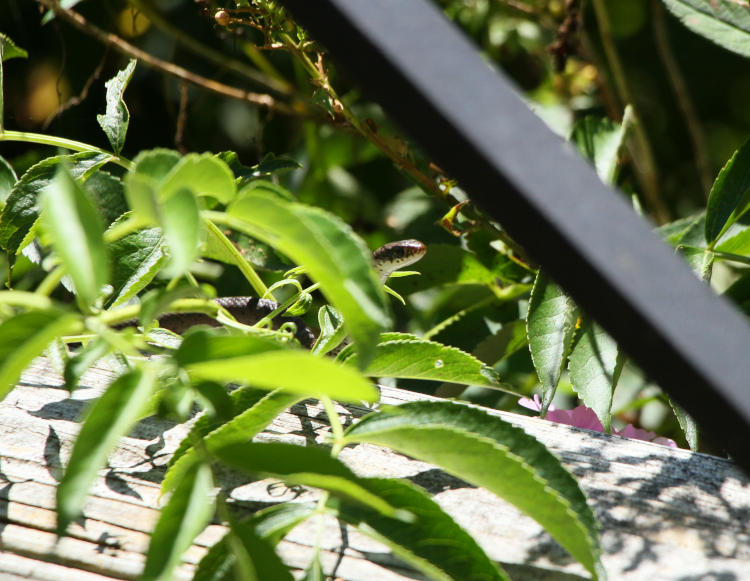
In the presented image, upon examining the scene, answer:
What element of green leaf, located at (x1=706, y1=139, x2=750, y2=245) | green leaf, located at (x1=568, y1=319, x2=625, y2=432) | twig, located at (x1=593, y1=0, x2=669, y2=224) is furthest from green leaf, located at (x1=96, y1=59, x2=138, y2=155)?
twig, located at (x1=593, y1=0, x2=669, y2=224)

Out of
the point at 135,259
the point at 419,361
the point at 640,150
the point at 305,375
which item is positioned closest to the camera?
the point at 305,375

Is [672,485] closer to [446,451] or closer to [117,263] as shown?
[446,451]

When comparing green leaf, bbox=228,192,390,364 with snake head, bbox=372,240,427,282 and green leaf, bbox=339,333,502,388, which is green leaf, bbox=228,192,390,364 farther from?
snake head, bbox=372,240,427,282

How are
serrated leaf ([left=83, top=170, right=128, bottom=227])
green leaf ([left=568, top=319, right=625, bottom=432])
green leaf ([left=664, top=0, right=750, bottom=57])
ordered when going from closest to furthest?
green leaf ([left=568, top=319, right=625, bottom=432]) → serrated leaf ([left=83, top=170, right=128, bottom=227]) → green leaf ([left=664, top=0, right=750, bottom=57])

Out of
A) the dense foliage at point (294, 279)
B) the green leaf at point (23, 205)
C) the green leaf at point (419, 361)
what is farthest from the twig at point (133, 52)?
the green leaf at point (419, 361)

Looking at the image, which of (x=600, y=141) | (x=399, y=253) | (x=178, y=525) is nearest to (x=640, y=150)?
(x=600, y=141)

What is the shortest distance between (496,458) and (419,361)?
18cm

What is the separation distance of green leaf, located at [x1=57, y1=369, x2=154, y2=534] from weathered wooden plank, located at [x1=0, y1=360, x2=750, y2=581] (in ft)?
0.53

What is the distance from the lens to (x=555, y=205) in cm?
37

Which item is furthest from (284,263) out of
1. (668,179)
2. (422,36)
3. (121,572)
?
(668,179)

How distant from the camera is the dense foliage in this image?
41cm

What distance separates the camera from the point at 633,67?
8.00ft

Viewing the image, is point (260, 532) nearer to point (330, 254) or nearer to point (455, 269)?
point (330, 254)

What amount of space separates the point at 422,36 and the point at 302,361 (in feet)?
0.60
